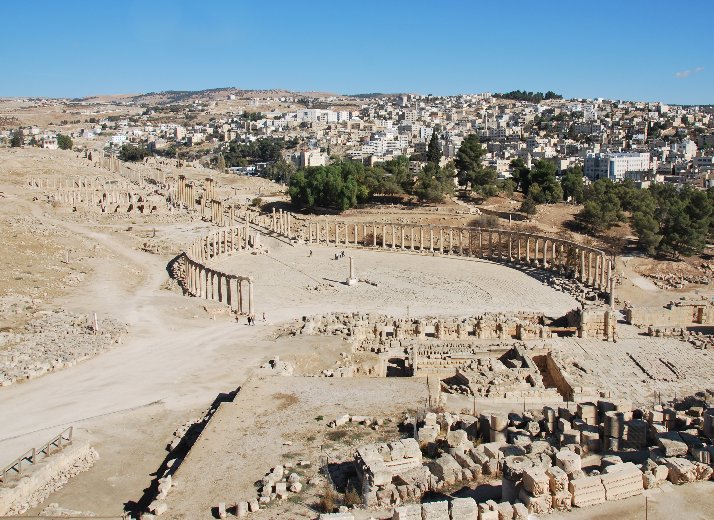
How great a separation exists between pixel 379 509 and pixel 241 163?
11720 centimetres

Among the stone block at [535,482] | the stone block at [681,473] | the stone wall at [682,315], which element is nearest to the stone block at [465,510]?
the stone block at [535,482]

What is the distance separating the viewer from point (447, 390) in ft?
83.2

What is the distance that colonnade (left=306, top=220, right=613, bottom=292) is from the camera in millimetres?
47312

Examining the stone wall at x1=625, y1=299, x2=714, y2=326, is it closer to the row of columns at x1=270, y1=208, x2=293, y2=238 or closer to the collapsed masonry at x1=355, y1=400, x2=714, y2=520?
the collapsed masonry at x1=355, y1=400, x2=714, y2=520

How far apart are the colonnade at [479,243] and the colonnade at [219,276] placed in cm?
749

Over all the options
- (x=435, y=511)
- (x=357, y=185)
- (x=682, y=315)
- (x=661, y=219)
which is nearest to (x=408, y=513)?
(x=435, y=511)

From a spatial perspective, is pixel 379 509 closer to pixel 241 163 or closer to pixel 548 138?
pixel 241 163

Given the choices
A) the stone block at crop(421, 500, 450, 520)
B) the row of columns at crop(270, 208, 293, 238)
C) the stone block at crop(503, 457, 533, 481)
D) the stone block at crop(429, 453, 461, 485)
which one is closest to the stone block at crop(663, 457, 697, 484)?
the stone block at crop(503, 457, 533, 481)

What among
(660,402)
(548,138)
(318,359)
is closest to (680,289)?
(660,402)

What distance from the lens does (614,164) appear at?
383 feet

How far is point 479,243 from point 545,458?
4264cm

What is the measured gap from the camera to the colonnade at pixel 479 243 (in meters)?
47.3

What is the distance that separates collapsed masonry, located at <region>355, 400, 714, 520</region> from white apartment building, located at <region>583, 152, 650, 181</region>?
103 m

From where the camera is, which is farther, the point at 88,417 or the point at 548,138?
the point at 548,138
